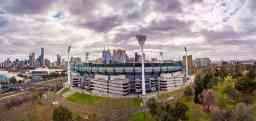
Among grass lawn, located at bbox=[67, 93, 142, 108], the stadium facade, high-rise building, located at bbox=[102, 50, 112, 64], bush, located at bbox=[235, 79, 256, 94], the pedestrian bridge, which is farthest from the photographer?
high-rise building, located at bbox=[102, 50, 112, 64]

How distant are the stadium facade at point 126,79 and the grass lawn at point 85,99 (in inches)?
228

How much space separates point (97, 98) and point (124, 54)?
3123 inches

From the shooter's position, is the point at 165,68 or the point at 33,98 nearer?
the point at 33,98

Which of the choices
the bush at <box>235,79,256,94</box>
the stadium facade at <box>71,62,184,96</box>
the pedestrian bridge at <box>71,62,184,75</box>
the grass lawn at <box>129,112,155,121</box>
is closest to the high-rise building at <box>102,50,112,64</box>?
the pedestrian bridge at <box>71,62,184,75</box>

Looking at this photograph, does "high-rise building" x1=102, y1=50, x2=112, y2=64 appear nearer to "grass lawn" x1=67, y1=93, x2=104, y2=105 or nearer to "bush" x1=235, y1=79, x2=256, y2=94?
"grass lawn" x1=67, y1=93, x2=104, y2=105

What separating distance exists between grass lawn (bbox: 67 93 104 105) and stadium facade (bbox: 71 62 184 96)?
579 cm

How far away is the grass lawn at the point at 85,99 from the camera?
60.5 meters

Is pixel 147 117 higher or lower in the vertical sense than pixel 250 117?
lower

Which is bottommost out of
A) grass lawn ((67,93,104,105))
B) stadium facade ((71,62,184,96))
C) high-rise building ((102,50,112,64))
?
grass lawn ((67,93,104,105))

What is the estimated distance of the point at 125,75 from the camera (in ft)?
245

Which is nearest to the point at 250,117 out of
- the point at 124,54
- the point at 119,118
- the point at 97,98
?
the point at 119,118

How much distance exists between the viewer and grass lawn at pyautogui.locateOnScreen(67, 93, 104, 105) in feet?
199

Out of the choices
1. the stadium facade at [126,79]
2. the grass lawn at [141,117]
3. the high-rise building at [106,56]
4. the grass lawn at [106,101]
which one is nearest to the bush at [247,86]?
the grass lawn at [141,117]

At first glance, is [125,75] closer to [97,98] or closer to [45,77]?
[97,98]
